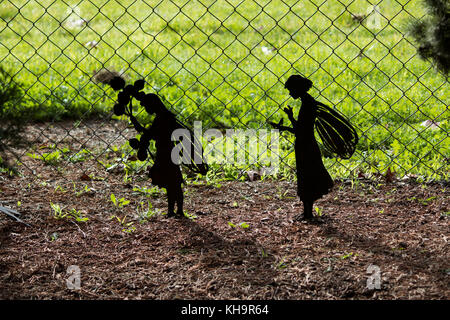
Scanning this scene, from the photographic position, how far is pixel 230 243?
274 centimetres

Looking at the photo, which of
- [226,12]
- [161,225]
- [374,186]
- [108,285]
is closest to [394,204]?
[374,186]

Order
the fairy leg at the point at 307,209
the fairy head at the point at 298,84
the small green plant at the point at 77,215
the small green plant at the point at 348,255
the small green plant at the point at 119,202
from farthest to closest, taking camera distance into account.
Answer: the small green plant at the point at 119,202
the small green plant at the point at 77,215
the fairy leg at the point at 307,209
the fairy head at the point at 298,84
the small green plant at the point at 348,255

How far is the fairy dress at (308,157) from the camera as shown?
2.77 meters

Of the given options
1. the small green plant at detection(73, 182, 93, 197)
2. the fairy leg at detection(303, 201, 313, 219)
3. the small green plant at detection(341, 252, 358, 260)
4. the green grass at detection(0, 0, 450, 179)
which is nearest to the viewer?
the small green plant at detection(341, 252, 358, 260)

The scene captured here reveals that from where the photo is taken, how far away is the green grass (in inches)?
152

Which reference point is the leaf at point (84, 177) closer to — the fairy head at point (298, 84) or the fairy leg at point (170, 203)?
the fairy leg at point (170, 203)

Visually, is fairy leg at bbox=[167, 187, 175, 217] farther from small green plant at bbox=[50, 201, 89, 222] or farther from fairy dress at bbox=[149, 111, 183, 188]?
small green plant at bbox=[50, 201, 89, 222]

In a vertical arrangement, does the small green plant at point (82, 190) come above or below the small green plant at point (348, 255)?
above

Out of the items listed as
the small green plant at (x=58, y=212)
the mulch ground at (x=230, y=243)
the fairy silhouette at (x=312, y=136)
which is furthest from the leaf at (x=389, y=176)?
the small green plant at (x=58, y=212)

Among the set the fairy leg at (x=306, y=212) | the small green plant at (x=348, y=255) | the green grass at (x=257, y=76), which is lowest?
the small green plant at (x=348, y=255)

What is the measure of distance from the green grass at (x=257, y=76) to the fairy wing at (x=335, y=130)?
46cm

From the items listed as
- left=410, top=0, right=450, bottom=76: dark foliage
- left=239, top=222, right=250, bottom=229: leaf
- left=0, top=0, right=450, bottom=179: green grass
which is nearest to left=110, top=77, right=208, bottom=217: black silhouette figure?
left=239, top=222, right=250, bottom=229: leaf

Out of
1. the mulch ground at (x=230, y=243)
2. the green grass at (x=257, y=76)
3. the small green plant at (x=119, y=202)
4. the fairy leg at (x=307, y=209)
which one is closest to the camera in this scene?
the mulch ground at (x=230, y=243)

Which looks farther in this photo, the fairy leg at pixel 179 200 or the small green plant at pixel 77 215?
the small green plant at pixel 77 215
